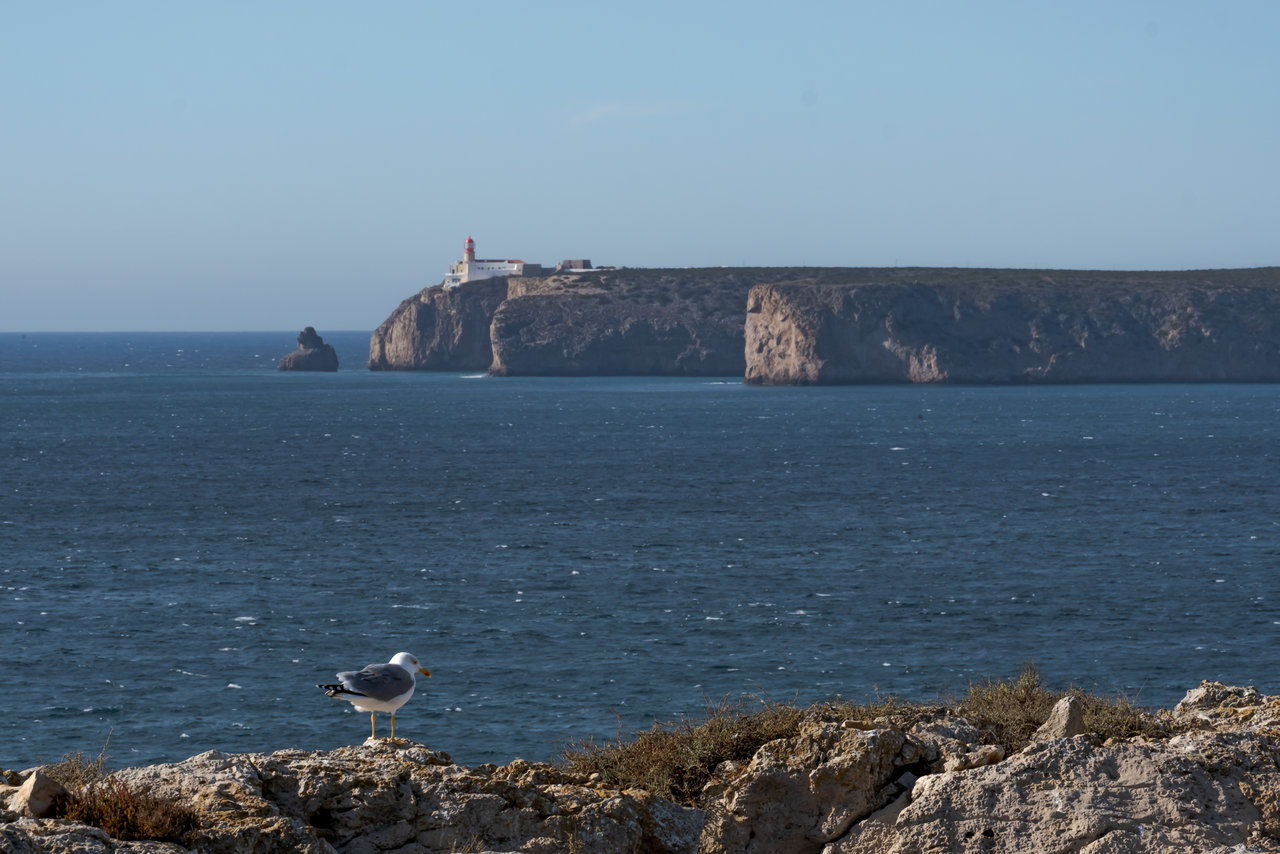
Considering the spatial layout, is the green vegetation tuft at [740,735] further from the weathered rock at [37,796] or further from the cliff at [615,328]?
the cliff at [615,328]

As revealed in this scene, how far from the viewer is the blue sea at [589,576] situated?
26641 mm

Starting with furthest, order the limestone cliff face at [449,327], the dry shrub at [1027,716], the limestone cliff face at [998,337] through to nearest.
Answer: the limestone cliff face at [449,327] < the limestone cliff face at [998,337] < the dry shrub at [1027,716]

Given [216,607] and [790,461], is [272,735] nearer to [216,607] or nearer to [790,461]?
[216,607]

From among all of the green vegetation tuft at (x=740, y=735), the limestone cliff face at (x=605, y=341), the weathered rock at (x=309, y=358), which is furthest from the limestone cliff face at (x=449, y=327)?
the green vegetation tuft at (x=740, y=735)

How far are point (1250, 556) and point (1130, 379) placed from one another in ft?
400

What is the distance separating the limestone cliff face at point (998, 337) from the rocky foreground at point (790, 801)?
485 feet

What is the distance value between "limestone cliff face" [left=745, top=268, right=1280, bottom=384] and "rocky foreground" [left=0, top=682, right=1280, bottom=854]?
148 m

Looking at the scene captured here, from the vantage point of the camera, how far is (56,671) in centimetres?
2889

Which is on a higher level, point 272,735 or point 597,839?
point 597,839

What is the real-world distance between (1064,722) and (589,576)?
30000mm

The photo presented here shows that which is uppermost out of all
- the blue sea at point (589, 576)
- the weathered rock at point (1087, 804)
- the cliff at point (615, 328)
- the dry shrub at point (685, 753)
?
the cliff at point (615, 328)

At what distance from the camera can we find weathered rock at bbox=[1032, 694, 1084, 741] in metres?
9.77

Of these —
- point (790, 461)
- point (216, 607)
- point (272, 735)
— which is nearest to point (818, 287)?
point (790, 461)

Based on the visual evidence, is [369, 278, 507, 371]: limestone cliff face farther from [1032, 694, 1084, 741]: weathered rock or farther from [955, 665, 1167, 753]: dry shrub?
[1032, 694, 1084, 741]: weathered rock
